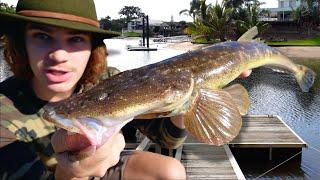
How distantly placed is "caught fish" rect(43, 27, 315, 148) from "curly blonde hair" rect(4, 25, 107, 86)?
509mm

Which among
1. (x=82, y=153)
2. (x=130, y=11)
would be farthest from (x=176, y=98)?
(x=130, y=11)

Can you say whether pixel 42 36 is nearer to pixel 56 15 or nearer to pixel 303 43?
pixel 56 15

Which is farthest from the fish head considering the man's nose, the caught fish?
the man's nose

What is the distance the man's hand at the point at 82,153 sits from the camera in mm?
2375

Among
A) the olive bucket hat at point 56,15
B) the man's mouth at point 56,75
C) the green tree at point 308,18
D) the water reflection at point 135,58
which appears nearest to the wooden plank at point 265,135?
the olive bucket hat at point 56,15

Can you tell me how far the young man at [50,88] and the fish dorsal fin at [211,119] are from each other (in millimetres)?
382

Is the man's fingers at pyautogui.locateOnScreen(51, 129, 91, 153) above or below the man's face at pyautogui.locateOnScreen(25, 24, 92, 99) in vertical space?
below

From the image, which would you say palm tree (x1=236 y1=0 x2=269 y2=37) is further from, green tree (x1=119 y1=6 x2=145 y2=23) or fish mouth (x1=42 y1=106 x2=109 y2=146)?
green tree (x1=119 y1=6 x2=145 y2=23)

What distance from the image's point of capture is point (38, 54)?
2869 mm

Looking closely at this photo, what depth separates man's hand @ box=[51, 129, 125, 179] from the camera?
7.79 ft

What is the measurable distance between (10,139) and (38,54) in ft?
1.81

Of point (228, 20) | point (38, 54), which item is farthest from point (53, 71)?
Answer: point (228, 20)

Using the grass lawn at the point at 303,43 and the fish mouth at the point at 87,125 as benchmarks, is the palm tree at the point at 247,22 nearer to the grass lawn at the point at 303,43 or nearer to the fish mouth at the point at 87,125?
the grass lawn at the point at 303,43

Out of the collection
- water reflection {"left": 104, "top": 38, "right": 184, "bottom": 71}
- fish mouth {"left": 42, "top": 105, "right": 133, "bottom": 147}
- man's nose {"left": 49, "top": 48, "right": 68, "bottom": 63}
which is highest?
man's nose {"left": 49, "top": 48, "right": 68, "bottom": 63}
